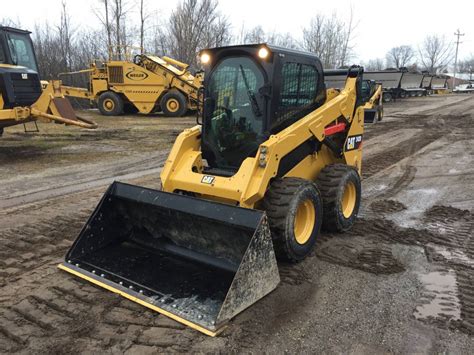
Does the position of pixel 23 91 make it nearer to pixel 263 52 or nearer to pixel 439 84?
pixel 263 52

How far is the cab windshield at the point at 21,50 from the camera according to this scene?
9555mm

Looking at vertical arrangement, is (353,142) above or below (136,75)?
below

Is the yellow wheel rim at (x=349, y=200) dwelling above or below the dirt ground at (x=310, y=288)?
above

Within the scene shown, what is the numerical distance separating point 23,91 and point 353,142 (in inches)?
295

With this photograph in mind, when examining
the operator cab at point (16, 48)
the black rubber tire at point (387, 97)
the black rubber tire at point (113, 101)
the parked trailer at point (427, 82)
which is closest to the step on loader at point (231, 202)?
the operator cab at point (16, 48)

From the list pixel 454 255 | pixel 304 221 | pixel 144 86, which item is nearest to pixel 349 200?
pixel 304 221

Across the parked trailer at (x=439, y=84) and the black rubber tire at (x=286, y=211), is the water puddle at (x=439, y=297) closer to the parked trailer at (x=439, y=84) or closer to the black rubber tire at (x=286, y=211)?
the black rubber tire at (x=286, y=211)

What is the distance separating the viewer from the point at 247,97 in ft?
14.1

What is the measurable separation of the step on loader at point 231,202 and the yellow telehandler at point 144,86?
13458 millimetres

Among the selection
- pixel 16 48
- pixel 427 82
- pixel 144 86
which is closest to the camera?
pixel 16 48

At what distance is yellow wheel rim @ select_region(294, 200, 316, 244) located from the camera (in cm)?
410

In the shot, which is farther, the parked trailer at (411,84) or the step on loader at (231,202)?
the parked trailer at (411,84)

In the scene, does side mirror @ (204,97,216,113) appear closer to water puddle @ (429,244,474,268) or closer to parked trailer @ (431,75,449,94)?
water puddle @ (429,244,474,268)

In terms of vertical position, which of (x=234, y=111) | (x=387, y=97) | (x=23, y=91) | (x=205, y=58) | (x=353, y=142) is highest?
(x=205, y=58)
